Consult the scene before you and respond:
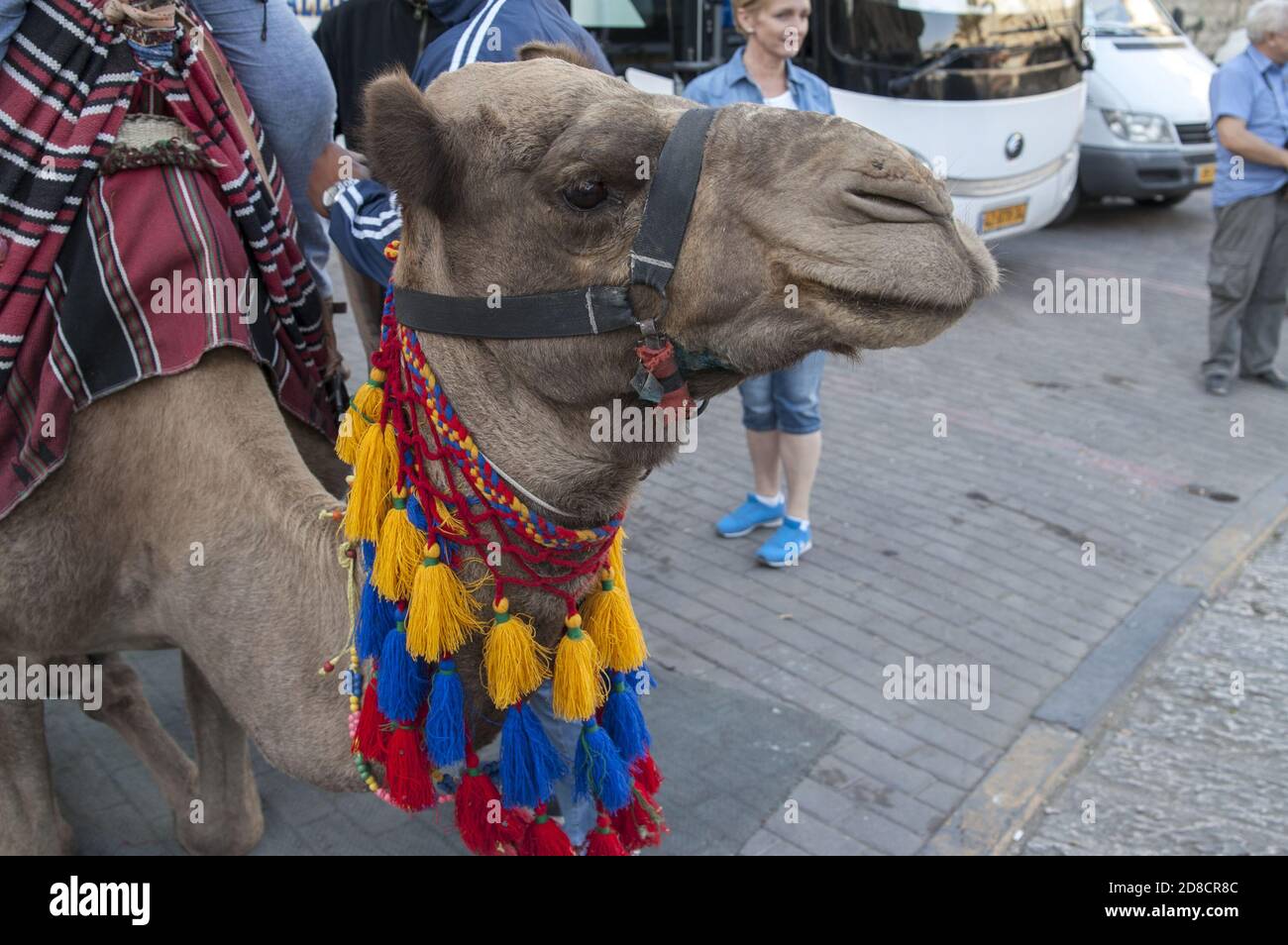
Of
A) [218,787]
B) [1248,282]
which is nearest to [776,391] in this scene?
[218,787]

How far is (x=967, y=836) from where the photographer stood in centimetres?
383

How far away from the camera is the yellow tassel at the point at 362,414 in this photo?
7.82ft

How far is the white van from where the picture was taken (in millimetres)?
11859

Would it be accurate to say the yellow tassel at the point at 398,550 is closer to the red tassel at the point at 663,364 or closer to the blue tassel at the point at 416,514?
the blue tassel at the point at 416,514

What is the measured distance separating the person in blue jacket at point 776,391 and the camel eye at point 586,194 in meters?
3.05

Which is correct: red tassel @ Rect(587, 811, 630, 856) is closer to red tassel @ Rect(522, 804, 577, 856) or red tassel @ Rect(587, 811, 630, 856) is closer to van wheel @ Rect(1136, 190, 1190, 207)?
red tassel @ Rect(522, 804, 577, 856)

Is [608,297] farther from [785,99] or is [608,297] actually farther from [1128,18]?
[1128,18]

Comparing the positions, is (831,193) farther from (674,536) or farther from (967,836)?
(674,536)

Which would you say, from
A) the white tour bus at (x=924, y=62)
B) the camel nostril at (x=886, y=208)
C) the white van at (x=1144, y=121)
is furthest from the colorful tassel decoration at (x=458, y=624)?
the white van at (x=1144, y=121)

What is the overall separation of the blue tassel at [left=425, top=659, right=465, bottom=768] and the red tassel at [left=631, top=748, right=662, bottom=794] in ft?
1.67

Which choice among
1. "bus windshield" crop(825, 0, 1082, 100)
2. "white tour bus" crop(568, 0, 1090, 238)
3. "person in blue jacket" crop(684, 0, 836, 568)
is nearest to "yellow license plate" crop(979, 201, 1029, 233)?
"white tour bus" crop(568, 0, 1090, 238)
